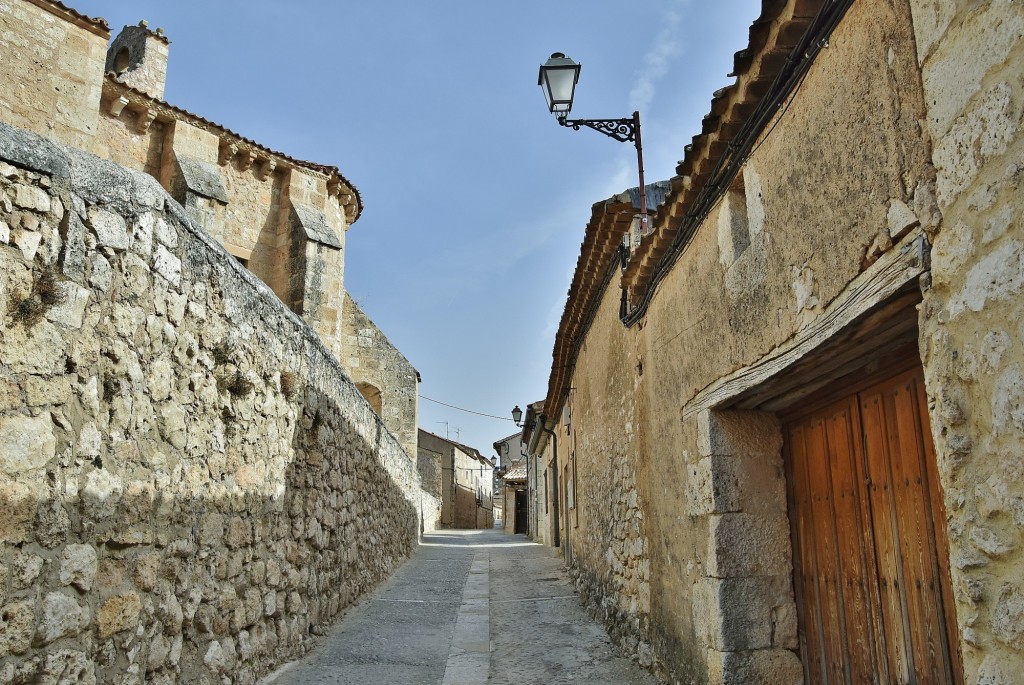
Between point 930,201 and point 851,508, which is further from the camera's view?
point 851,508

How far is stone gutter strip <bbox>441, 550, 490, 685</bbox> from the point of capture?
15.1ft

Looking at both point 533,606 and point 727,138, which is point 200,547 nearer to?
point 727,138

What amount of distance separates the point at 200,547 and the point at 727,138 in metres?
3.09

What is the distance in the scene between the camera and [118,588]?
9.27 feet

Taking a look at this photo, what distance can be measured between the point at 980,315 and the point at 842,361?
1.09 meters

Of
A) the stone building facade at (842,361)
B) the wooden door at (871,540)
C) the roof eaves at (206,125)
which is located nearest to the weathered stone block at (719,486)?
the stone building facade at (842,361)

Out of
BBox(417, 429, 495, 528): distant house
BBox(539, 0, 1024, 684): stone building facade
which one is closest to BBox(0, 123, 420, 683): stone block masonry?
BBox(539, 0, 1024, 684): stone building facade

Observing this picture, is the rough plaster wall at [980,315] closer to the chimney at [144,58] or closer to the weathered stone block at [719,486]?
the weathered stone block at [719,486]

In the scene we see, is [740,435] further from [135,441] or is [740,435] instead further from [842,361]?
[135,441]

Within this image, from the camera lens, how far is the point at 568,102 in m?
5.55

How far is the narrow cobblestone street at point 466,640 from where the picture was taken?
4570 mm

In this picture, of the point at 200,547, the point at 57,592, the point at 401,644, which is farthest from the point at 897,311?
the point at 401,644

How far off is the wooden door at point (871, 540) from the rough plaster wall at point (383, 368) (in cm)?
1600

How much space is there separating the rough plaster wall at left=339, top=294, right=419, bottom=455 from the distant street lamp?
14.0 meters
